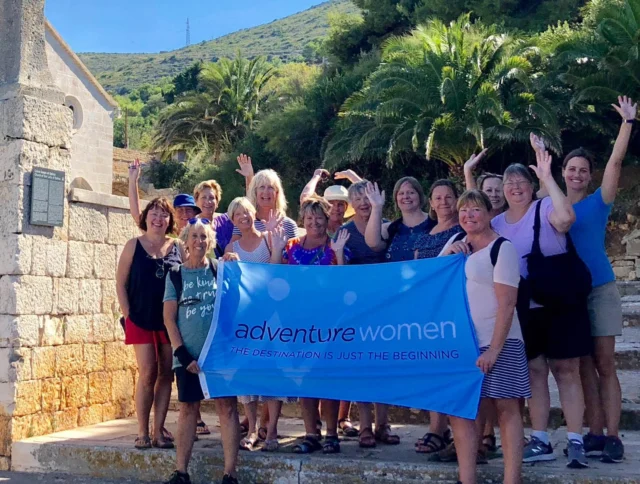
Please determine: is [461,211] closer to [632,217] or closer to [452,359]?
[452,359]

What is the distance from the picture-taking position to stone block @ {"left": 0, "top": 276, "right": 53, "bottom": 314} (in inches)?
218

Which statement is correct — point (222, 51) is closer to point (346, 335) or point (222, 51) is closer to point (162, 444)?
point (162, 444)

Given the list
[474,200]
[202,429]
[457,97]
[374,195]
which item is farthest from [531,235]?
[457,97]

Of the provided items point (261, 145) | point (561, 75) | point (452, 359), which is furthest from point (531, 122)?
point (452, 359)

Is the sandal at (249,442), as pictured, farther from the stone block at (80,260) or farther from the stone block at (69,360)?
the stone block at (80,260)

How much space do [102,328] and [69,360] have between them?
0.48 meters

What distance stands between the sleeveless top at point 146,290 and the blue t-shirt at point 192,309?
1.99ft

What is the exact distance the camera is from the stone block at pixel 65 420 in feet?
19.3

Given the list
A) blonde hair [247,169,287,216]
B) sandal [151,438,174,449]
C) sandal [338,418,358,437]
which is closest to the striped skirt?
sandal [338,418,358,437]

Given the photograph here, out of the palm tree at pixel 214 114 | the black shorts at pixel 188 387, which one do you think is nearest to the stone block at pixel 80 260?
the black shorts at pixel 188 387

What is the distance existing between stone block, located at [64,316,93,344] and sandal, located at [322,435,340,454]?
244 centimetres

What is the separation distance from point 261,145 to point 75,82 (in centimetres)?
856

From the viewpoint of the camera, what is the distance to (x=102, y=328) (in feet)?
21.0

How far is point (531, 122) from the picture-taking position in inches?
731
